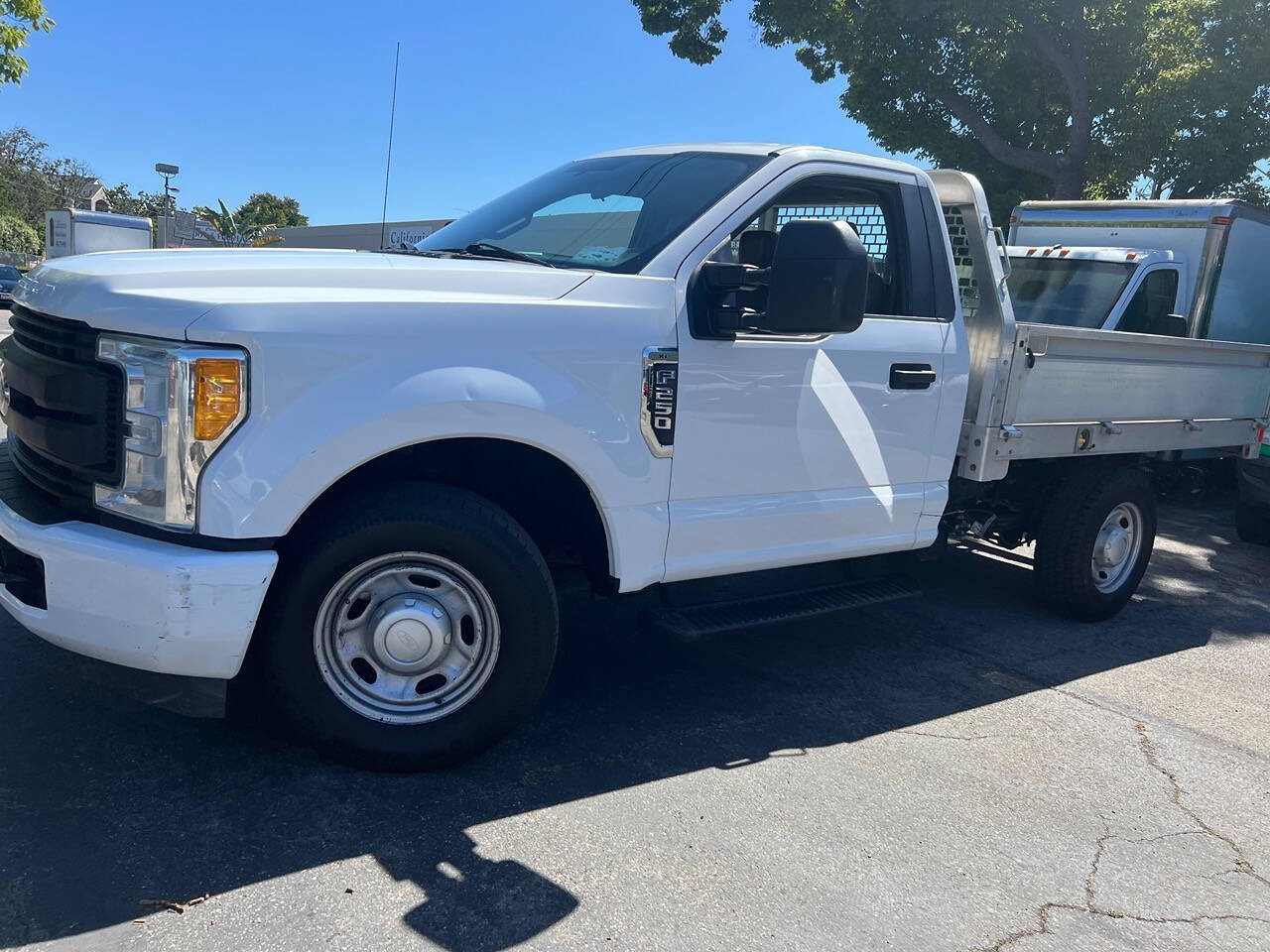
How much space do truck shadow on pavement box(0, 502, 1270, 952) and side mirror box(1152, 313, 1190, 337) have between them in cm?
388


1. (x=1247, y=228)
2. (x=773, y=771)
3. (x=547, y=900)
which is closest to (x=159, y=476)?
(x=547, y=900)

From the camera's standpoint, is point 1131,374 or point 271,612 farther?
point 1131,374

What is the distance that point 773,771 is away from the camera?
3.54 m

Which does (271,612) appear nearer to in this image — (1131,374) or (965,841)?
(965,841)

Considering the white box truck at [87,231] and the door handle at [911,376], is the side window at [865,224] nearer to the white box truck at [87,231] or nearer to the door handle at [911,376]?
the door handle at [911,376]

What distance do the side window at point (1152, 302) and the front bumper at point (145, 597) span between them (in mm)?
7596

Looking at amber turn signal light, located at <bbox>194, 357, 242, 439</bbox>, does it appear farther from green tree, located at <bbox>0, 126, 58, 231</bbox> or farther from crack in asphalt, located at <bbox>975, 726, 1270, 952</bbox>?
green tree, located at <bbox>0, 126, 58, 231</bbox>

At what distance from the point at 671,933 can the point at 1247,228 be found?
29.2 ft

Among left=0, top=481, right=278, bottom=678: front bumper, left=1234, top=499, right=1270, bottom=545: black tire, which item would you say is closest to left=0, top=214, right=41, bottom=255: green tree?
left=1234, top=499, right=1270, bottom=545: black tire

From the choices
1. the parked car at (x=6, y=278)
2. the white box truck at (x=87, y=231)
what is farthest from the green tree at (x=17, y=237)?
the white box truck at (x=87, y=231)

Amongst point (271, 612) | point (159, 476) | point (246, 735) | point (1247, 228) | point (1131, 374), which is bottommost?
point (246, 735)

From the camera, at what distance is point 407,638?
3.11m

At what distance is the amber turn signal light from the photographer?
106 inches

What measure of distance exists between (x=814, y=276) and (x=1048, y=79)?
47.4 ft
